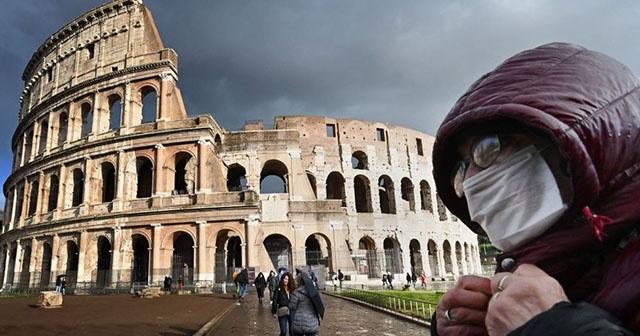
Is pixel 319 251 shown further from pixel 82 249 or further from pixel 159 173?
pixel 82 249

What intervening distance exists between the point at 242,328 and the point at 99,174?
19.7m

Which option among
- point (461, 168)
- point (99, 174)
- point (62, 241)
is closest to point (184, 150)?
point (99, 174)

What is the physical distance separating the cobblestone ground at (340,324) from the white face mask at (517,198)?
7.49 meters

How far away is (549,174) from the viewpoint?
2.80 feet

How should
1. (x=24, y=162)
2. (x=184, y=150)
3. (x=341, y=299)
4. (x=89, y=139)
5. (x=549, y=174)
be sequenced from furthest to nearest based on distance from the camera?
(x=24, y=162)
(x=89, y=139)
(x=184, y=150)
(x=341, y=299)
(x=549, y=174)

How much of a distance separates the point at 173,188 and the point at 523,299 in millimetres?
24434

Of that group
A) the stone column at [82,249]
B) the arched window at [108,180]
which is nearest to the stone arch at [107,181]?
the arched window at [108,180]

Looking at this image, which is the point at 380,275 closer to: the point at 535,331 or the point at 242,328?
the point at 242,328

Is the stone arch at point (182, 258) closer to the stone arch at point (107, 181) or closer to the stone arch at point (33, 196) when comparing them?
the stone arch at point (107, 181)

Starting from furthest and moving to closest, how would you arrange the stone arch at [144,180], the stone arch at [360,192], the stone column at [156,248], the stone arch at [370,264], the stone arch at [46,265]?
the stone arch at [360,192], the stone arch at [144,180], the stone arch at [46,265], the stone arch at [370,264], the stone column at [156,248]

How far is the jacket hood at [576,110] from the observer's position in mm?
762

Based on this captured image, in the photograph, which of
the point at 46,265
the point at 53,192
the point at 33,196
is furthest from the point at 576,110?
the point at 33,196

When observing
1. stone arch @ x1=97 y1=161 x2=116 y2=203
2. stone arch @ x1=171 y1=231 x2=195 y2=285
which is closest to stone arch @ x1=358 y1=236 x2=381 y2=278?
stone arch @ x1=171 y1=231 x2=195 y2=285

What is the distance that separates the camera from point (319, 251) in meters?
25.0
